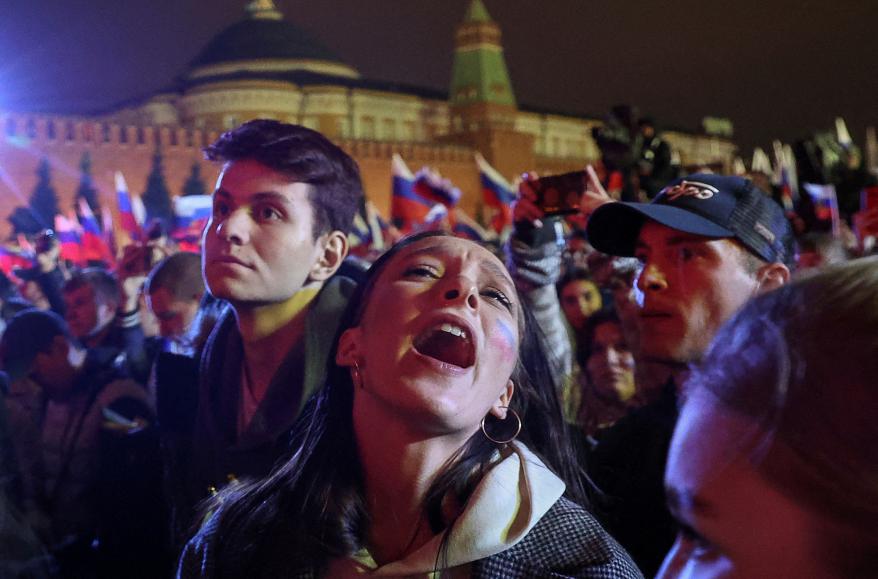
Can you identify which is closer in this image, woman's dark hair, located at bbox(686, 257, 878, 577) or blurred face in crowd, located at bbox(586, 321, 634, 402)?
woman's dark hair, located at bbox(686, 257, 878, 577)

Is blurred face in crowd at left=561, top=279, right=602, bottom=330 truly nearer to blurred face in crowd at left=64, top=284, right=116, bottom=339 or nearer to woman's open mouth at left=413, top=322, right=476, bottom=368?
blurred face in crowd at left=64, top=284, right=116, bottom=339

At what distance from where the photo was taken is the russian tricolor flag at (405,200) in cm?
742

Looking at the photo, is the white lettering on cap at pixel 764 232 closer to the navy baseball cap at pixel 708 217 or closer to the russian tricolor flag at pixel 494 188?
the navy baseball cap at pixel 708 217

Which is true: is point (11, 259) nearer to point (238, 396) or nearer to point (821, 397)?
point (238, 396)

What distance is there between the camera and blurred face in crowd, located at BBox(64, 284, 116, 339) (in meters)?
4.32

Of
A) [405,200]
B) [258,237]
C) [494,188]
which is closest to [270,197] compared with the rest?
[258,237]

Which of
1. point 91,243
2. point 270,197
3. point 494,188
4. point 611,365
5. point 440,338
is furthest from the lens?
point 91,243

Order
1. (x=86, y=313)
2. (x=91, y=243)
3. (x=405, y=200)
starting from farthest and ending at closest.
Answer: (x=91, y=243) < (x=405, y=200) < (x=86, y=313)

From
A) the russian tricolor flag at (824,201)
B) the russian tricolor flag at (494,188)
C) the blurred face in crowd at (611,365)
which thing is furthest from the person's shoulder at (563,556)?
the russian tricolor flag at (494,188)

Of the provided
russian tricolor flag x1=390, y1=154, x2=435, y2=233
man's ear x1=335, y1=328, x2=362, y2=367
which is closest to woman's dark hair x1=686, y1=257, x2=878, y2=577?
man's ear x1=335, y1=328, x2=362, y2=367

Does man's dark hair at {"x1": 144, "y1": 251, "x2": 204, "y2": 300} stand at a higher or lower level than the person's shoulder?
lower

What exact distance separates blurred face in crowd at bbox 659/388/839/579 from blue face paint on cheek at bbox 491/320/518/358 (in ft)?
2.31

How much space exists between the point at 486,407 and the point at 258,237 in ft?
2.53

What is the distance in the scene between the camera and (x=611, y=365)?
3.09m
